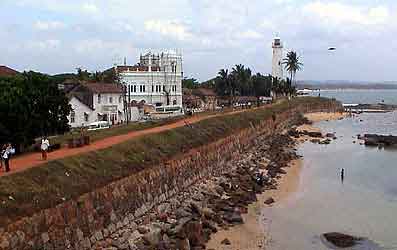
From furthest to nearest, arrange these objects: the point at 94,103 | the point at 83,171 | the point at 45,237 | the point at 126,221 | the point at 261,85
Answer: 1. the point at 261,85
2. the point at 94,103
3. the point at 83,171
4. the point at 126,221
5. the point at 45,237

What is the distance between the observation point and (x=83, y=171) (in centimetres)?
3197

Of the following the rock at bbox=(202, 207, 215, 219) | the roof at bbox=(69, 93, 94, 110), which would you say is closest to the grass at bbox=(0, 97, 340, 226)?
the rock at bbox=(202, 207, 215, 219)

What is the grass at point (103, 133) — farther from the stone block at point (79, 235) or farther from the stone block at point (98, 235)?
the stone block at point (79, 235)

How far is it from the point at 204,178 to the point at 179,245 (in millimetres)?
15021

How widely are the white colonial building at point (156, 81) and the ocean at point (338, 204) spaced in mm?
29611

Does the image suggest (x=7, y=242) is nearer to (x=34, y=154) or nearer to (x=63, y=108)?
(x=34, y=154)

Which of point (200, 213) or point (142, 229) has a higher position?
point (142, 229)

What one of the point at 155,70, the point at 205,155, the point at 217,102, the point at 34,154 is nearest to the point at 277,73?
the point at 217,102

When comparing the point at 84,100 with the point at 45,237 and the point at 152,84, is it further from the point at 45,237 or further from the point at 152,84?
the point at 45,237

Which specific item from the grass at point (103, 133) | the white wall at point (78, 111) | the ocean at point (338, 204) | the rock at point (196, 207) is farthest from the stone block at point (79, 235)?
the white wall at point (78, 111)

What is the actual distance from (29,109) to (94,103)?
33.3m

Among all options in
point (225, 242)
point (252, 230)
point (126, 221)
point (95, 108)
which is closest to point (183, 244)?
point (126, 221)

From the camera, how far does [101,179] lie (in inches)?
1259

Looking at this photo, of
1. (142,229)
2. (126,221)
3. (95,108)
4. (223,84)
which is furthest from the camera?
(223,84)
